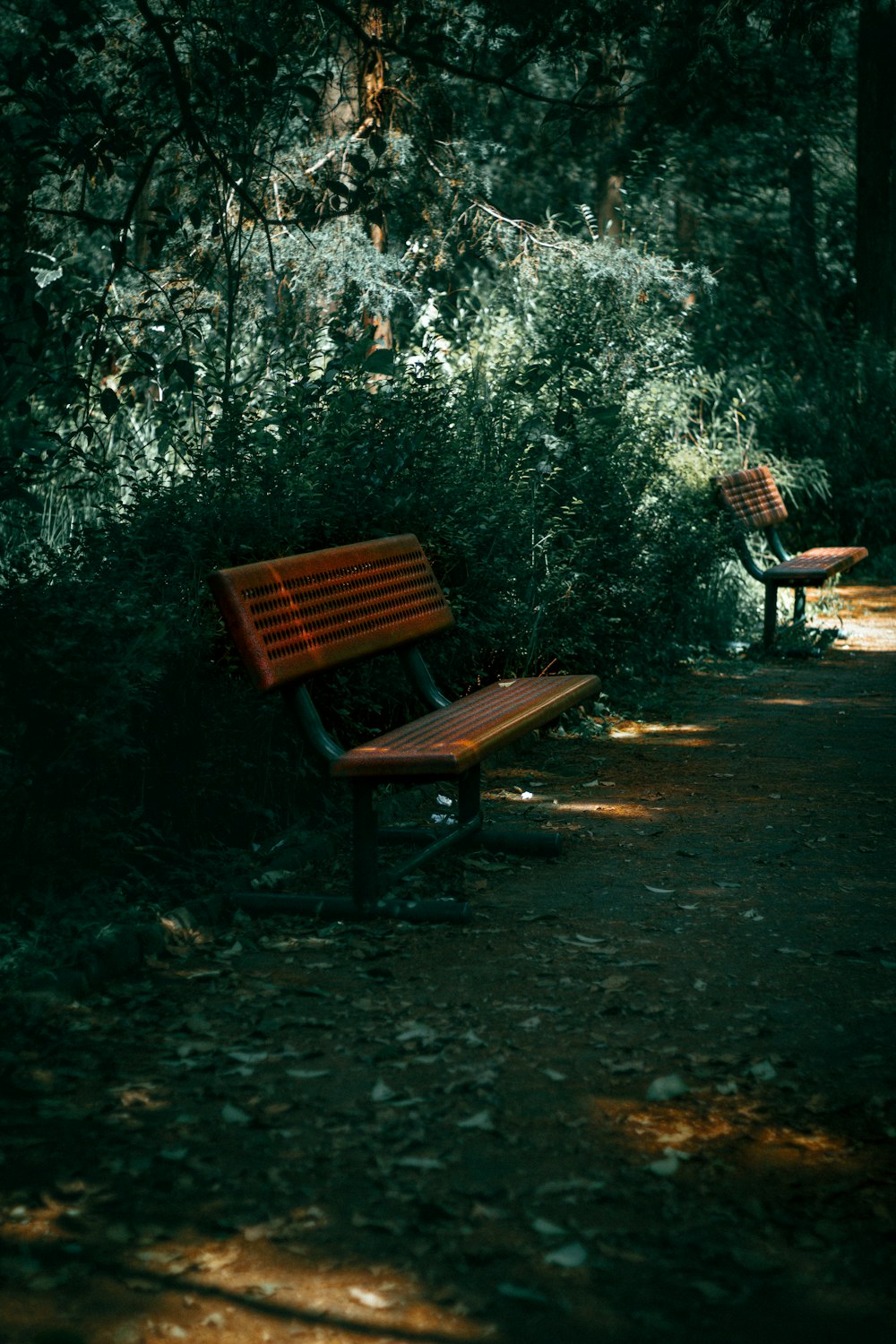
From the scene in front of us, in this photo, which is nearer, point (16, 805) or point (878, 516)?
point (16, 805)

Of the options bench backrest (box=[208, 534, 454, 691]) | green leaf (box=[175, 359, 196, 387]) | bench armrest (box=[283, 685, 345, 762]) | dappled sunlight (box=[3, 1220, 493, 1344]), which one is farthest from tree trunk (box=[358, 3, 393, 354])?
dappled sunlight (box=[3, 1220, 493, 1344])

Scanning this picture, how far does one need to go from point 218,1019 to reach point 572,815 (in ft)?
7.80

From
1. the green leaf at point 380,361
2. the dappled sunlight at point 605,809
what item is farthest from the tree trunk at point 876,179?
the dappled sunlight at point 605,809

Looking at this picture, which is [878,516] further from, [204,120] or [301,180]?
[204,120]

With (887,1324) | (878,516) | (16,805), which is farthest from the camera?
(878,516)

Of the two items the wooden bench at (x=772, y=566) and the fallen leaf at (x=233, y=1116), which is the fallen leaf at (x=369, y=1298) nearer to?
the fallen leaf at (x=233, y=1116)

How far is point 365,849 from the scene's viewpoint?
14.7 feet

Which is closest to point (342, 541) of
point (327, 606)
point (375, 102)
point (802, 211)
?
point (327, 606)

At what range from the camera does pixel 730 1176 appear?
291 centimetres

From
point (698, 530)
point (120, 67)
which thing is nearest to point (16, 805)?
point (698, 530)

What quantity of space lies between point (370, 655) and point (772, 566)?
5.45m

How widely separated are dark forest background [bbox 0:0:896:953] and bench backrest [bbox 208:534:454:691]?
34 cm

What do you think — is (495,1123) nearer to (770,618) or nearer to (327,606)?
(327,606)

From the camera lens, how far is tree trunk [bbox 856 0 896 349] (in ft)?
53.9
